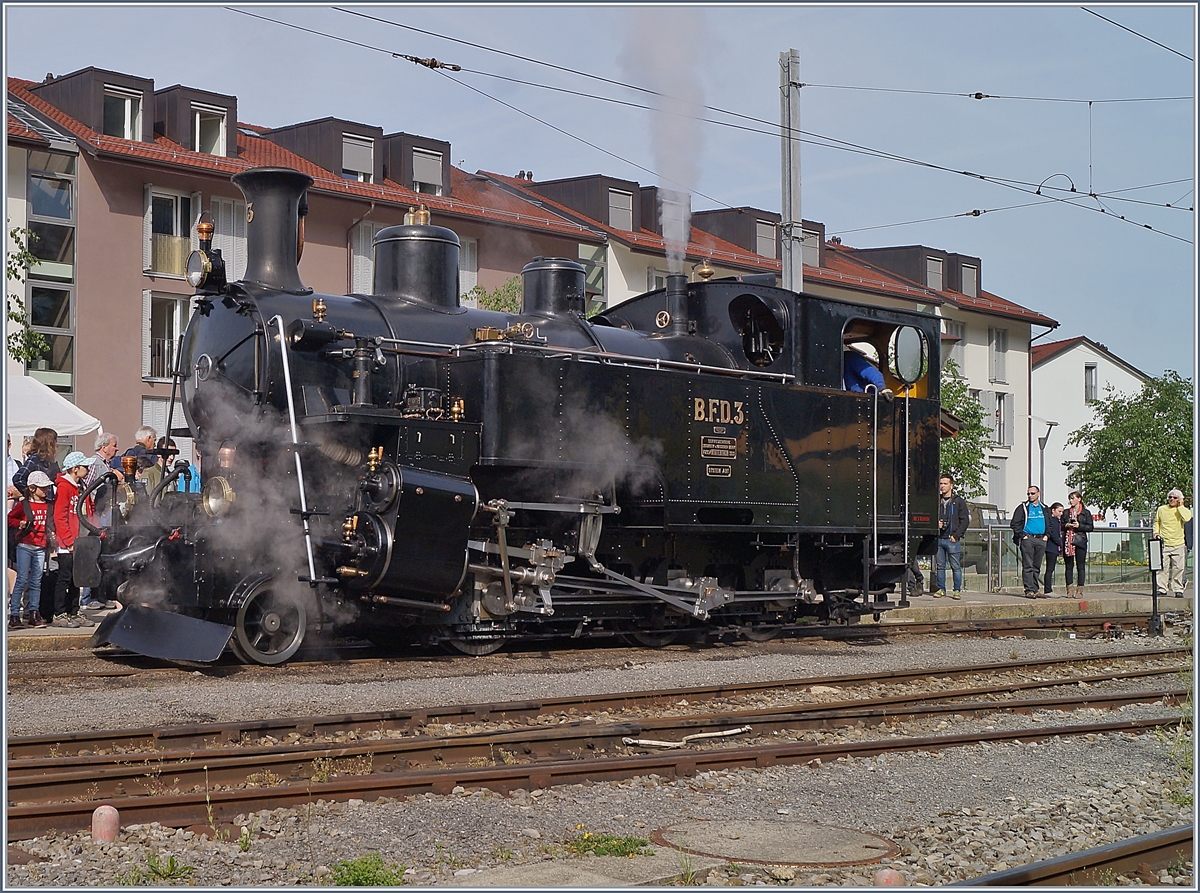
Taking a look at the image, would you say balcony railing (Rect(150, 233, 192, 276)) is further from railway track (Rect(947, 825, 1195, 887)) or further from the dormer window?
railway track (Rect(947, 825, 1195, 887))

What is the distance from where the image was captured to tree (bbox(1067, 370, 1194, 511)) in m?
36.8

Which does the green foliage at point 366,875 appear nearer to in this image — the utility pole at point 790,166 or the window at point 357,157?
the utility pole at point 790,166

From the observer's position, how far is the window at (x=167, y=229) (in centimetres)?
2508

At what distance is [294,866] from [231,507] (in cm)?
471

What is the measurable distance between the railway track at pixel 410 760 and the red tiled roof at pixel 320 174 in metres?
16.7

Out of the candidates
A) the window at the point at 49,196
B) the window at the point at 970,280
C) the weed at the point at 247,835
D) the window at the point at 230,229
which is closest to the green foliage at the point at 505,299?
the window at the point at 230,229

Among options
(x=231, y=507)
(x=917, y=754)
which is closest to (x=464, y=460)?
(x=231, y=507)

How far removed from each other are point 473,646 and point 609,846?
211 inches

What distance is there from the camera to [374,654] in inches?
392

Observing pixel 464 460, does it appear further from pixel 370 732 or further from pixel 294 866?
pixel 294 866

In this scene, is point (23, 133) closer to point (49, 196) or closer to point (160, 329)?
point (49, 196)

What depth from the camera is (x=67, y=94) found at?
A: 83.0 ft

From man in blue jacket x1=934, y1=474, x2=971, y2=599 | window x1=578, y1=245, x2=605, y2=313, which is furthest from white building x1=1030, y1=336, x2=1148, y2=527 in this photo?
man in blue jacket x1=934, y1=474, x2=971, y2=599

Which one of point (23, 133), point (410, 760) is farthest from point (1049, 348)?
point (410, 760)
